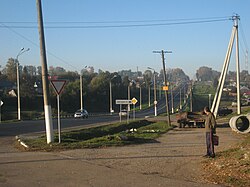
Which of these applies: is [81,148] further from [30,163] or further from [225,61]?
[225,61]

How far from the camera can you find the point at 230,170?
9836 mm

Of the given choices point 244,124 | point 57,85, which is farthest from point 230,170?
point 244,124

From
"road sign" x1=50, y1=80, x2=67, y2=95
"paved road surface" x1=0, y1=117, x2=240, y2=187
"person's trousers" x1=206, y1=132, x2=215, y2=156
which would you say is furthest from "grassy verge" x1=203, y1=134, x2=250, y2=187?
"road sign" x1=50, y1=80, x2=67, y2=95

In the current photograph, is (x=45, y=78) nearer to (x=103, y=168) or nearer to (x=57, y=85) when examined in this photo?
(x=57, y=85)

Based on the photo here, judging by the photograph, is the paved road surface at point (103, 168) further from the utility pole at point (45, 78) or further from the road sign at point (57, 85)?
the road sign at point (57, 85)

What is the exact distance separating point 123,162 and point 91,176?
253cm

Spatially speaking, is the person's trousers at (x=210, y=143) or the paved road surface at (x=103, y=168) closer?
the paved road surface at (x=103, y=168)

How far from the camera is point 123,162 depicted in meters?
12.1

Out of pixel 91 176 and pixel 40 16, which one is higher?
pixel 40 16

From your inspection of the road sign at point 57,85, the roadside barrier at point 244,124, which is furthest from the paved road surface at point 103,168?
the roadside barrier at point 244,124

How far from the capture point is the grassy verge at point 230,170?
8.83 m

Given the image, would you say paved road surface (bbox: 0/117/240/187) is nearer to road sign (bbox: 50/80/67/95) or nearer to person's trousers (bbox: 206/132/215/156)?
person's trousers (bbox: 206/132/215/156)

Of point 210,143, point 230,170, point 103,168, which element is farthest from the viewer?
point 210,143

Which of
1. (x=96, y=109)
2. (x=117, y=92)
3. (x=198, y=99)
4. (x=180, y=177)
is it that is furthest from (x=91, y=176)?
(x=198, y=99)
